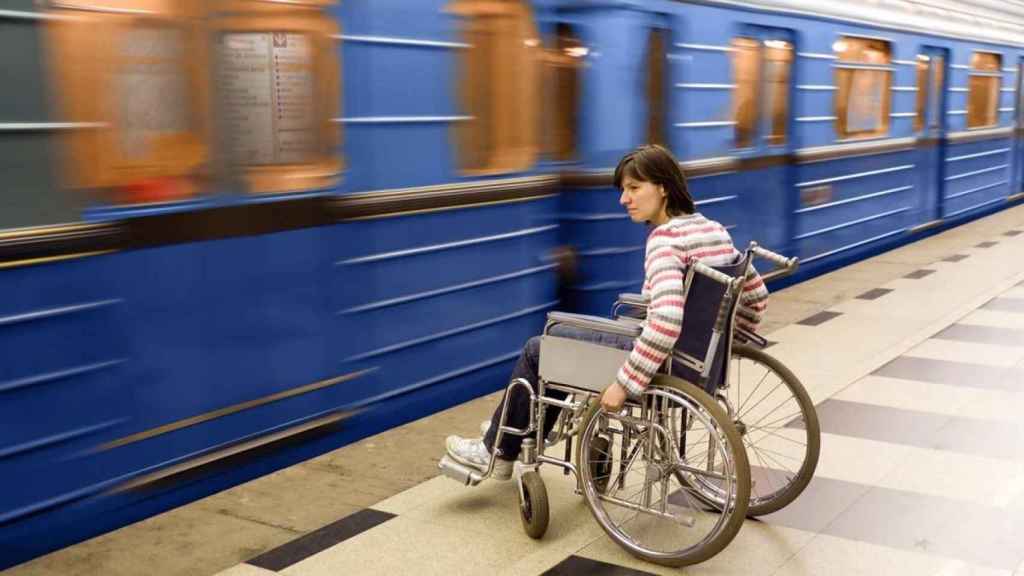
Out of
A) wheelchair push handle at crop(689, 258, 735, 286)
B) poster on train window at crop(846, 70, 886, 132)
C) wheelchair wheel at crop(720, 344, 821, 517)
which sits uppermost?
poster on train window at crop(846, 70, 886, 132)

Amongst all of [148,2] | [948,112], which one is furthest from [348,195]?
[948,112]

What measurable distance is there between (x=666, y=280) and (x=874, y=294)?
17.0 feet

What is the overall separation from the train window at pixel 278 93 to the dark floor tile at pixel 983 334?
4.08m

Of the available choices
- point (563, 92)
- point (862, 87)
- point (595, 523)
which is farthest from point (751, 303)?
point (862, 87)

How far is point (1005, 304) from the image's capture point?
25.1 feet

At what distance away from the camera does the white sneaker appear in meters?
3.67

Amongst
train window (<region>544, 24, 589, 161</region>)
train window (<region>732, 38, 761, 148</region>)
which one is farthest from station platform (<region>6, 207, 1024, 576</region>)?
train window (<region>732, 38, 761, 148</region>)

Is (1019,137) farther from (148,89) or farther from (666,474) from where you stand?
(148,89)

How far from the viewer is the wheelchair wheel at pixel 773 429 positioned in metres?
3.62

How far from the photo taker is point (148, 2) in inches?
136

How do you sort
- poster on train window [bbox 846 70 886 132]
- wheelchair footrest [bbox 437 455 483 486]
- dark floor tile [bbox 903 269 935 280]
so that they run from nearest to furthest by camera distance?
wheelchair footrest [bbox 437 455 483 486] < dark floor tile [bbox 903 269 935 280] < poster on train window [bbox 846 70 886 132]

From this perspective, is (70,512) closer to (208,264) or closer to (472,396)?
(208,264)

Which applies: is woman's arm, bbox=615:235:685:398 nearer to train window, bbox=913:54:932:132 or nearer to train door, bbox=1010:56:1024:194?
train window, bbox=913:54:932:132

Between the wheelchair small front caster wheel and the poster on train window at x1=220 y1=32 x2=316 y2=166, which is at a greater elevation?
the poster on train window at x1=220 y1=32 x2=316 y2=166
